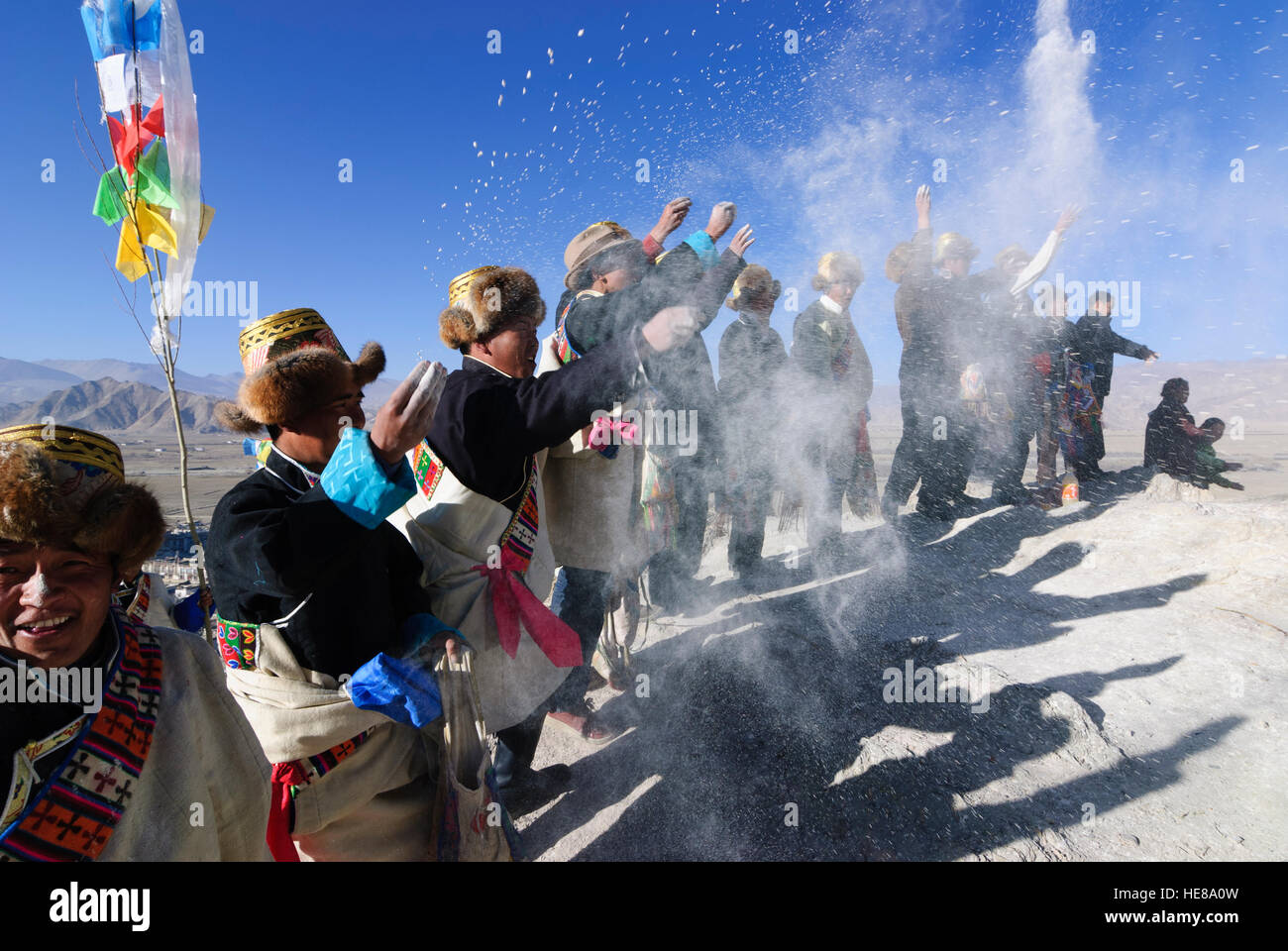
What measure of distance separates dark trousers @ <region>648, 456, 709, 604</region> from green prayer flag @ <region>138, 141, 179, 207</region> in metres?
2.88

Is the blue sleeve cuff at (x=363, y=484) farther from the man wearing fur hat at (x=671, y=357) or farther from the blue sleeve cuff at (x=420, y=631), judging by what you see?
the man wearing fur hat at (x=671, y=357)

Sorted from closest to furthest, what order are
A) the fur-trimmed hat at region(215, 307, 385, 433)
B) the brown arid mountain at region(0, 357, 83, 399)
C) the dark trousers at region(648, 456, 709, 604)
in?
the fur-trimmed hat at region(215, 307, 385, 433) → the dark trousers at region(648, 456, 709, 604) → the brown arid mountain at region(0, 357, 83, 399)

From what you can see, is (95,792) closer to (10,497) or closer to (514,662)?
(10,497)

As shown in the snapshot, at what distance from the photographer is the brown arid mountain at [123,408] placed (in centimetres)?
4900

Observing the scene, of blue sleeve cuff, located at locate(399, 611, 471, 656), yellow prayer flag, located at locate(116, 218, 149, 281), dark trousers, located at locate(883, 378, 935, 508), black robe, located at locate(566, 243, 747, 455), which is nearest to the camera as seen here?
blue sleeve cuff, located at locate(399, 611, 471, 656)

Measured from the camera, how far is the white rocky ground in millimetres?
2129

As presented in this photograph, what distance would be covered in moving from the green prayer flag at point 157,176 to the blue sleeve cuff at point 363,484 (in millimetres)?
1897

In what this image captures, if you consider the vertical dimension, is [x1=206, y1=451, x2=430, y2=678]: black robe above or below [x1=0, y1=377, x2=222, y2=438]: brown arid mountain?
above

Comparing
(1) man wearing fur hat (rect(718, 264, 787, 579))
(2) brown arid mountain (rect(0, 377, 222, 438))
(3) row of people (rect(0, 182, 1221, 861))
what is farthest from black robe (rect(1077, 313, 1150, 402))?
(2) brown arid mountain (rect(0, 377, 222, 438))


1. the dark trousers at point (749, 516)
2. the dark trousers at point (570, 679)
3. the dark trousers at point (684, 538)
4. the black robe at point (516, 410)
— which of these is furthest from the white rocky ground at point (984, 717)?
the black robe at point (516, 410)

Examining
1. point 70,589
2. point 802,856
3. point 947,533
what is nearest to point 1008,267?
point 947,533

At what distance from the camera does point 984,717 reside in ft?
8.52

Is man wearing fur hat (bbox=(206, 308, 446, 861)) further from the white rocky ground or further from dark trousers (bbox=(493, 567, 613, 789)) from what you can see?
the white rocky ground
